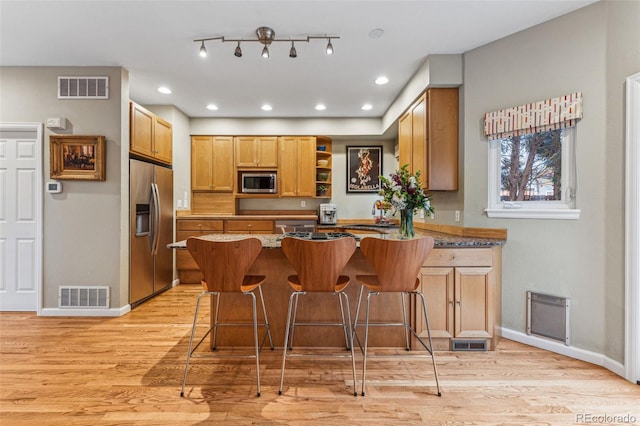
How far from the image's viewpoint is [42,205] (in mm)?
3162

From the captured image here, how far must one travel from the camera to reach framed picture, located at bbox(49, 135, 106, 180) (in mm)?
3123

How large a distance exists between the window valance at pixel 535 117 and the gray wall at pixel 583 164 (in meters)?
0.08

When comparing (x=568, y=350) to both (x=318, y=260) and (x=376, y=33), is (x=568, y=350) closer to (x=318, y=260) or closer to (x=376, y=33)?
(x=318, y=260)

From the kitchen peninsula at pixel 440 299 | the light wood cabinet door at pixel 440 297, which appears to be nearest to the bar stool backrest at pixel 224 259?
the kitchen peninsula at pixel 440 299

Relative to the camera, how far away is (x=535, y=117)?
2.42 m

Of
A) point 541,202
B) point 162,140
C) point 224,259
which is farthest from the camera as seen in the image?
point 162,140

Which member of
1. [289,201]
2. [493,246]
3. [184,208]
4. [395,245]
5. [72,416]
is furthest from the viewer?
[289,201]

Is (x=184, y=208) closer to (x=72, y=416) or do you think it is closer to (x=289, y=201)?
(x=289, y=201)

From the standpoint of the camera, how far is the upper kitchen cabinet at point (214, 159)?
16.5ft

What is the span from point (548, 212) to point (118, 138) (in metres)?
4.21

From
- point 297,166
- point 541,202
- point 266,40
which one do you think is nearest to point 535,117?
point 541,202

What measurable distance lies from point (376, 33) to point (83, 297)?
13.0 ft

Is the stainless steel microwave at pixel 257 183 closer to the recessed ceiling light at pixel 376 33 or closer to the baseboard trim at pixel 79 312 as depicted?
the baseboard trim at pixel 79 312

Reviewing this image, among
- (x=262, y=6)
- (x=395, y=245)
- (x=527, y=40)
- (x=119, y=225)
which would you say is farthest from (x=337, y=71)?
(x=119, y=225)
